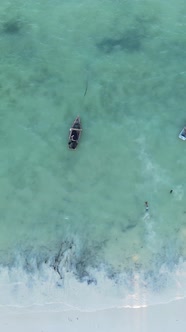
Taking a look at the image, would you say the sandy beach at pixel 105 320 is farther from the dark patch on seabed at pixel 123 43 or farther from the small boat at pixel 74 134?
the dark patch on seabed at pixel 123 43

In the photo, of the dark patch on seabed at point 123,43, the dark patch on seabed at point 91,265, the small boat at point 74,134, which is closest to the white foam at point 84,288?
the dark patch on seabed at point 91,265

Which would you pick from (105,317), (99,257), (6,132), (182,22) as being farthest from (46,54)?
(105,317)

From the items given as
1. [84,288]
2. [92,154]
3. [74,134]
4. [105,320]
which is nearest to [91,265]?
[84,288]

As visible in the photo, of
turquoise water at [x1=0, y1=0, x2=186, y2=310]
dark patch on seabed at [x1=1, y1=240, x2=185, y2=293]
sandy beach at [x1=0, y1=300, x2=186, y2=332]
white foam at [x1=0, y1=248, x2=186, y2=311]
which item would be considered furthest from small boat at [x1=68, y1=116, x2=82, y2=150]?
sandy beach at [x1=0, y1=300, x2=186, y2=332]

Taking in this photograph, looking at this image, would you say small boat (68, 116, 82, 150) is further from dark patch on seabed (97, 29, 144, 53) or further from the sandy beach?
the sandy beach

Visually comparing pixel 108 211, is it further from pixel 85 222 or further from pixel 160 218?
pixel 160 218

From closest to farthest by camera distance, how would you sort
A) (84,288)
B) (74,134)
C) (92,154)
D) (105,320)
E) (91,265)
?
(105,320)
(84,288)
(91,265)
(92,154)
(74,134)

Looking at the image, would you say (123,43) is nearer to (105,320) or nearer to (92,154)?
(92,154)
